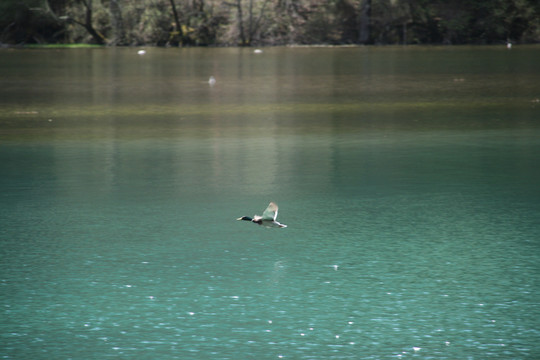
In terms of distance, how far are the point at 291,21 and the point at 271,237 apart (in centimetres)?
5053

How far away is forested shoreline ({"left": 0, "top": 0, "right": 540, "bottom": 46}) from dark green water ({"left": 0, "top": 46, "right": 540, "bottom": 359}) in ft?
133

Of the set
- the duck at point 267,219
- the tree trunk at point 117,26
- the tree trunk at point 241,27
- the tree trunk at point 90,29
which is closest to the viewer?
the duck at point 267,219

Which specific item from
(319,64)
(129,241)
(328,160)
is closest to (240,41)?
(319,64)

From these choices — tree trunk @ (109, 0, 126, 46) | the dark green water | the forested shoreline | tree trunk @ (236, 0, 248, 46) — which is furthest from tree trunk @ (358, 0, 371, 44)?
the dark green water

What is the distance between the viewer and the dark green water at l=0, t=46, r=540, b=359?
4449mm

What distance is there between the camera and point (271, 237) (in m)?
6.56

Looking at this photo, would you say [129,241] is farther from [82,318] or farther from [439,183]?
[439,183]

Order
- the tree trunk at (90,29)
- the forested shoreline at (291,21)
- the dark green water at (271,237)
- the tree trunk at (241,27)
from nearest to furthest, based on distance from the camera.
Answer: the dark green water at (271,237) → the forested shoreline at (291,21) → the tree trunk at (241,27) → the tree trunk at (90,29)

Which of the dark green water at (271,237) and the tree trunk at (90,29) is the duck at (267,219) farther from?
the tree trunk at (90,29)

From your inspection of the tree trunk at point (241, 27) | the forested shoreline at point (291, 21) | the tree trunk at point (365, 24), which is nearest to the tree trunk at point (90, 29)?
the forested shoreline at point (291, 21)

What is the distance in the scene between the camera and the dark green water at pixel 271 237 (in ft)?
14.6

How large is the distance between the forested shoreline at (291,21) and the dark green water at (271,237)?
4061 centimetres

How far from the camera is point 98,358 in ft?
13.6

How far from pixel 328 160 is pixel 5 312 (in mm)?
5819
